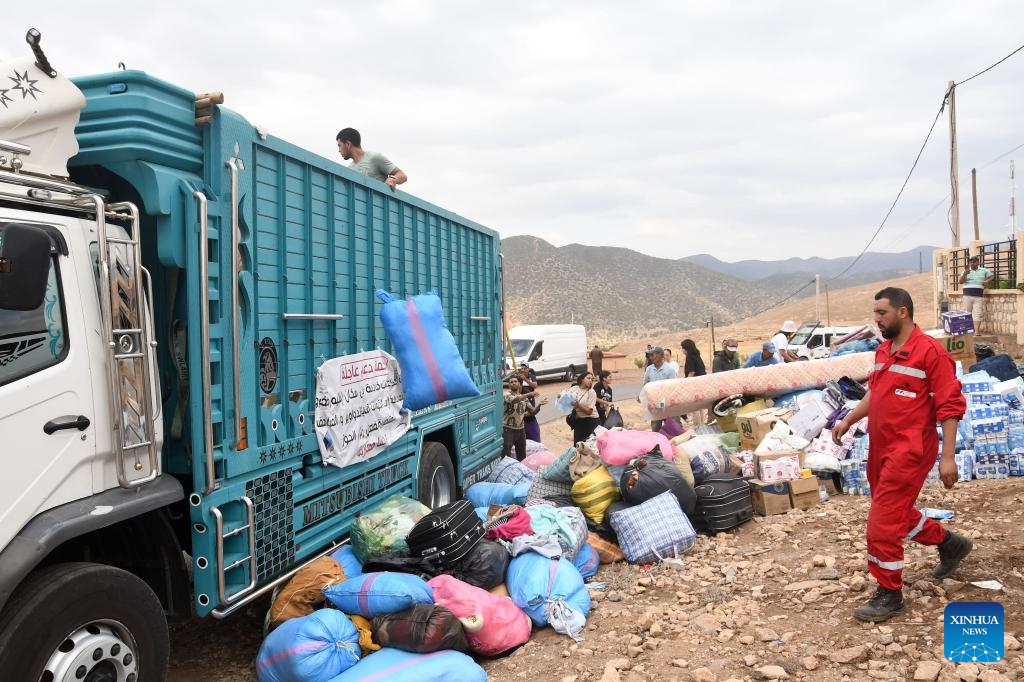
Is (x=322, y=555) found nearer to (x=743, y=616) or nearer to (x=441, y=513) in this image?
(x=441, y=513)

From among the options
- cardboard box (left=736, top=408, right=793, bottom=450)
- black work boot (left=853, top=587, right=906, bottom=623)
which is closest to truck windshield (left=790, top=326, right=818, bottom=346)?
cardboard box (left=736, top=408, right=793, bottom=450)

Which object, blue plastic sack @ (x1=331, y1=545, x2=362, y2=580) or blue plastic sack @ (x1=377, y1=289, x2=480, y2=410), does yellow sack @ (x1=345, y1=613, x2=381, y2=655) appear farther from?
blue plastic sack @ (x1=377, y1=289, x2=480, y2=410)

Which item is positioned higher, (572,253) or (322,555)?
(572,253)

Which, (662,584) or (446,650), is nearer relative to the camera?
(446,650)

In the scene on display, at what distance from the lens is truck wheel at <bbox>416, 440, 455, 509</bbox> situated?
5.88 m

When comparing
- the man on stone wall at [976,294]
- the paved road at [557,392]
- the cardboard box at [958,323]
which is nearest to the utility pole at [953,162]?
the man on stone wall at [976,294]

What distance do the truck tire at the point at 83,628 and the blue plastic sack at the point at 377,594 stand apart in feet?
3.48

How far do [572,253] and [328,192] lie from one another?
93080 mm

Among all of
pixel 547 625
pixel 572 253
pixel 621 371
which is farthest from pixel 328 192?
pixel 572 253

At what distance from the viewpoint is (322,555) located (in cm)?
440

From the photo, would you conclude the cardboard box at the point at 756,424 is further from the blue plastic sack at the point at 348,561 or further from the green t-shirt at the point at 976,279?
the green t-shirt at the point at 976,279

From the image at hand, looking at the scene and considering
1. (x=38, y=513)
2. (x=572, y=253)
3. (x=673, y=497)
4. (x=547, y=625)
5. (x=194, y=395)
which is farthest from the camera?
(x=572, y=253)

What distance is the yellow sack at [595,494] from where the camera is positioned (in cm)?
612

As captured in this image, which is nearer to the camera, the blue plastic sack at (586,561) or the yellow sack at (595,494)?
the blue plastic sack at (586,561)
